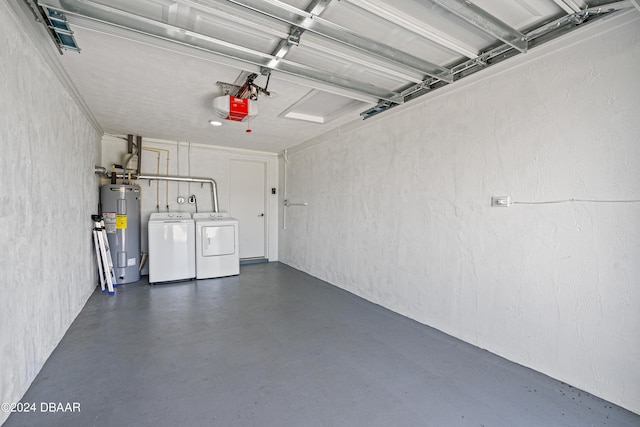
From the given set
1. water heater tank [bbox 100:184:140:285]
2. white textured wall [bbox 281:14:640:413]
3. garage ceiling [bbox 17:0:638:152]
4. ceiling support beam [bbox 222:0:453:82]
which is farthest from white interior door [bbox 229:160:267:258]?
ceiling support beam [bbox 222:0:453:82]

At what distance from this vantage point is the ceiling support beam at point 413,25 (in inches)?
62.7

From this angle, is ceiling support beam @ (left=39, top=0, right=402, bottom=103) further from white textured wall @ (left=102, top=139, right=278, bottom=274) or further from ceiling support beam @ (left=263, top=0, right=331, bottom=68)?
white textured wall @ (left=102, top=139, right=278, bottom=274)

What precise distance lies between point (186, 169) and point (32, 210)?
3344 millimetres

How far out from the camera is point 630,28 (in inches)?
63.1

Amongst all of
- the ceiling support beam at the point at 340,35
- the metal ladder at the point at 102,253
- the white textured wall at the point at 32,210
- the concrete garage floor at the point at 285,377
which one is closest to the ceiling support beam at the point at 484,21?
the ceiling support beam at the point at 340,35

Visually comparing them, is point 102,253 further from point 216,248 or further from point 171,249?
point 216,248

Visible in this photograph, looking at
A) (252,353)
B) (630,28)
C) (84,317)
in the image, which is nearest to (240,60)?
(252,353)

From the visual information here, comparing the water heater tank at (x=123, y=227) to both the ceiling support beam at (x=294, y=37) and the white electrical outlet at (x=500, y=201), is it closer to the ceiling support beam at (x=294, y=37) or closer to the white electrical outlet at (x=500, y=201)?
the ceiling support beam at (x=294, y=37)

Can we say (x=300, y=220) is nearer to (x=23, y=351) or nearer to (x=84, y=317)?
(x=84, y=317)

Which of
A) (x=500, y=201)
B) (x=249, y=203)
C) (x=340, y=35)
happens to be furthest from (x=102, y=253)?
(x=500, y=201)

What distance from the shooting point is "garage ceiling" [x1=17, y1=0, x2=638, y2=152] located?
1.61m

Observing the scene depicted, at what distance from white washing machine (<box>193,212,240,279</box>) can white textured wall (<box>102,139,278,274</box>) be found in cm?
86

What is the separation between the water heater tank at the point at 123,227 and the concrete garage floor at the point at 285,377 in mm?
1147

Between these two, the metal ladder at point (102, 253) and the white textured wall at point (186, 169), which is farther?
the white textured wall at point (186, 169)
